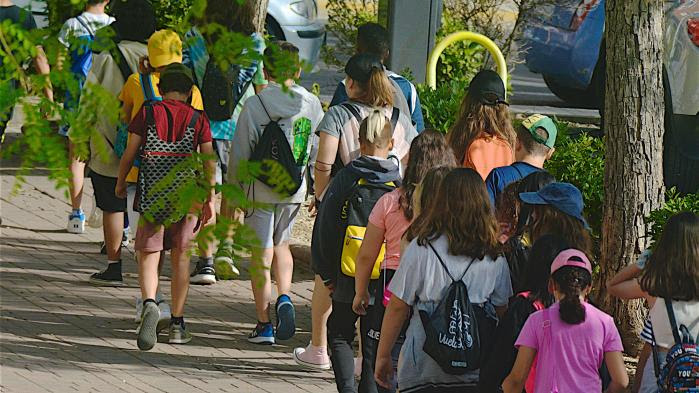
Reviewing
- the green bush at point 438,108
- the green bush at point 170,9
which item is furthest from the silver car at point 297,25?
the green bush at point 438,108

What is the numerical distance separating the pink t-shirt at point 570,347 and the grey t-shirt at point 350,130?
239 cm

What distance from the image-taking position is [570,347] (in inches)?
193

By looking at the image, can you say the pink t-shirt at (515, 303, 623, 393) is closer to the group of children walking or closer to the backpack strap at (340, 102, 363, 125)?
the group of children walking

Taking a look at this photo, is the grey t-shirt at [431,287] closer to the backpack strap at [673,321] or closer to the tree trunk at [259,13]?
the backpack strap at [673,321]

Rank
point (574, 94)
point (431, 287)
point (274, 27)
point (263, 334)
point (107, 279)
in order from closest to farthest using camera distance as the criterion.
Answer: point (431, 287)
point (263, 334)
point (107, 279)
point (574, 94)
point (274, 27)

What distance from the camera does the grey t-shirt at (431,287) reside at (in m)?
5.25

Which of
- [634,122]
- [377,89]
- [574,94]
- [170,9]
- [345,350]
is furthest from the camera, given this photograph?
[574,94]

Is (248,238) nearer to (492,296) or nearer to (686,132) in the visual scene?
(492,296)

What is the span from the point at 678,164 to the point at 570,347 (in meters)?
6.90

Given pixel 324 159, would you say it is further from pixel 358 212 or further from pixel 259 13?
pixel 259 13

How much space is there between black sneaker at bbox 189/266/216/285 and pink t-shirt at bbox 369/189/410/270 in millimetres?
3475

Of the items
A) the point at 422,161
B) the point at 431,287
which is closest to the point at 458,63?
the point at 422,161

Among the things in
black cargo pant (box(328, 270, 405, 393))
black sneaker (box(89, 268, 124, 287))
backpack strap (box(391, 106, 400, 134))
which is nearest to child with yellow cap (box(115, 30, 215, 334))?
black sneaker (box(89, 268, 124, 287))

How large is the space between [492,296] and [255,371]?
8.73 feet
